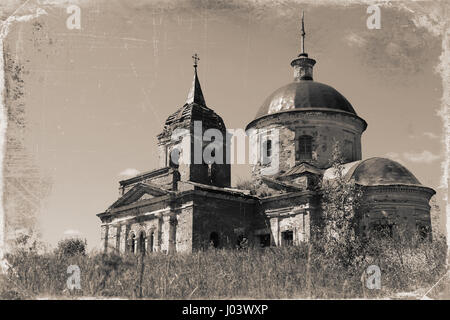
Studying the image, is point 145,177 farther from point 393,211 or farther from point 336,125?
point 393,211

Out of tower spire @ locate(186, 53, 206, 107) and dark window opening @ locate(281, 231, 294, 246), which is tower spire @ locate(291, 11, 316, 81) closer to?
tower spire @ locate(186, 53, 206, 107)

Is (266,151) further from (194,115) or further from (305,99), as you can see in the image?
(194,115)

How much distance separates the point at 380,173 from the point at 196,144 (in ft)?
27.3

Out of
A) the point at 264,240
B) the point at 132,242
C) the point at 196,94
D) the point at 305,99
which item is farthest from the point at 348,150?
the point at 132,242

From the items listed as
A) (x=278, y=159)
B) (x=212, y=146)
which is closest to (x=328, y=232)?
(x=278, y=159)

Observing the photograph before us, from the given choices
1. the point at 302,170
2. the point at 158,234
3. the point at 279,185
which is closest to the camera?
the point at 302,170

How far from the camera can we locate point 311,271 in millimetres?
10914

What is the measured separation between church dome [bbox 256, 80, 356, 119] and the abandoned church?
52mm

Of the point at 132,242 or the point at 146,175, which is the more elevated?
the point at 146,175

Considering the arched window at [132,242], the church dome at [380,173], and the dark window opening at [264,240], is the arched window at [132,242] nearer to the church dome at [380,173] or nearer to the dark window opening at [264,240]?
the dark window opening at [264,240]

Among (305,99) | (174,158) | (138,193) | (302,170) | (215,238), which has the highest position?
(305,99)

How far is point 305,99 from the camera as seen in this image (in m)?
21.6
